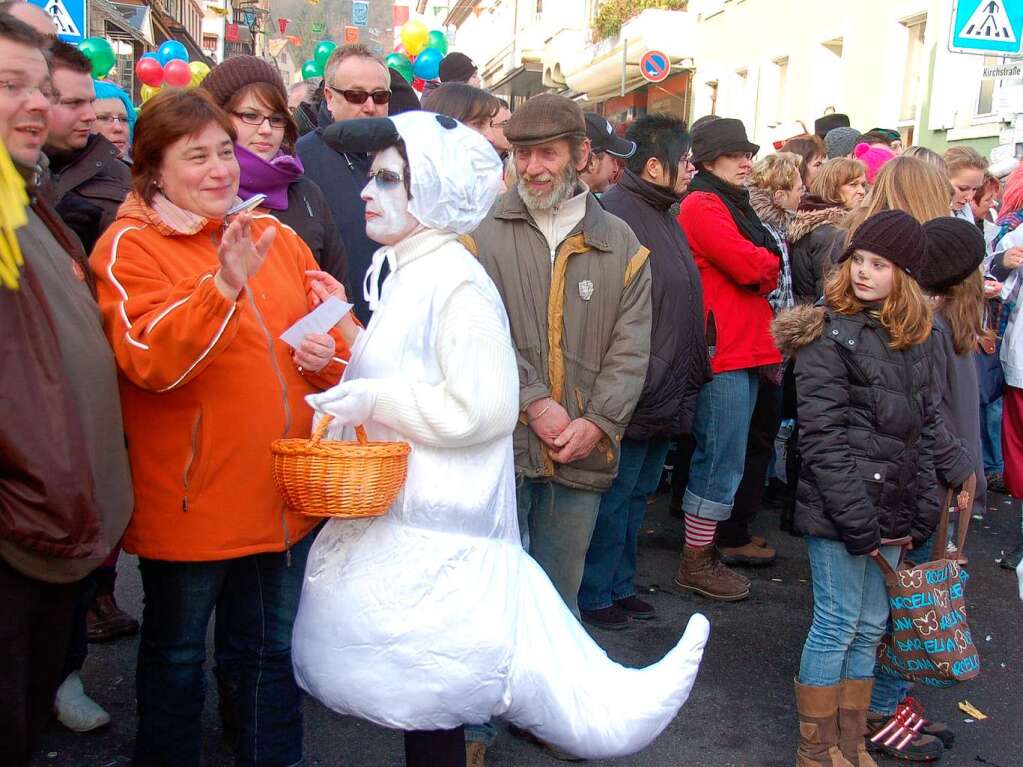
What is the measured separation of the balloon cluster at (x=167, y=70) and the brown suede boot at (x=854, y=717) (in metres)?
9.27

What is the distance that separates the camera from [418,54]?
42.5 ft

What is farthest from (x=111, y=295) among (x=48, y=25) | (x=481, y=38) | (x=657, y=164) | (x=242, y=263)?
(x=481, y=38)

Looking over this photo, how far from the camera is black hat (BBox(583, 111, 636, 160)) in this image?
16.2 ft

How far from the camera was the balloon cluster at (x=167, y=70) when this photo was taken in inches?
442

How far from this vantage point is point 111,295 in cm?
242

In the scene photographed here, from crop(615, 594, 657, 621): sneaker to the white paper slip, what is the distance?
260 centimetres

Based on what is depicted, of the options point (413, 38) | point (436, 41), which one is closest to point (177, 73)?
point (413, 38)

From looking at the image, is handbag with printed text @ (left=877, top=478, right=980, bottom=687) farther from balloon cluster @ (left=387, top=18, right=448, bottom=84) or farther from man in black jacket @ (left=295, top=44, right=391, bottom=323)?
balloon cluster @ (left=387, top=18, right=448, bottom=84)

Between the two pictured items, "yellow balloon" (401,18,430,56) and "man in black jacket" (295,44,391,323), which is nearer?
"man in black jacket" (295,44,391,323)

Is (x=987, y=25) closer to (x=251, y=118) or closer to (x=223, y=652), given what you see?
(x=251, y=118)

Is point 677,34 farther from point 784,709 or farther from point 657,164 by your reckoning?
point 784,709

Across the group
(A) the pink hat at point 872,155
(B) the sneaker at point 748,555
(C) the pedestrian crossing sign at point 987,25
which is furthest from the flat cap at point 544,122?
(C) the pedestrian crossing sign at point 987,25

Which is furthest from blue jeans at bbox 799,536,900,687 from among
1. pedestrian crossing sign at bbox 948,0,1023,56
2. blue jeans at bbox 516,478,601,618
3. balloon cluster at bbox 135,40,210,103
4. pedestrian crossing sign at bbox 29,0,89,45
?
balloon cluster at bbox 135,40,210,103

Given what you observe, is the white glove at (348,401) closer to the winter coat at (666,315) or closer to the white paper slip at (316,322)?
the white paper slip at (316,322)
